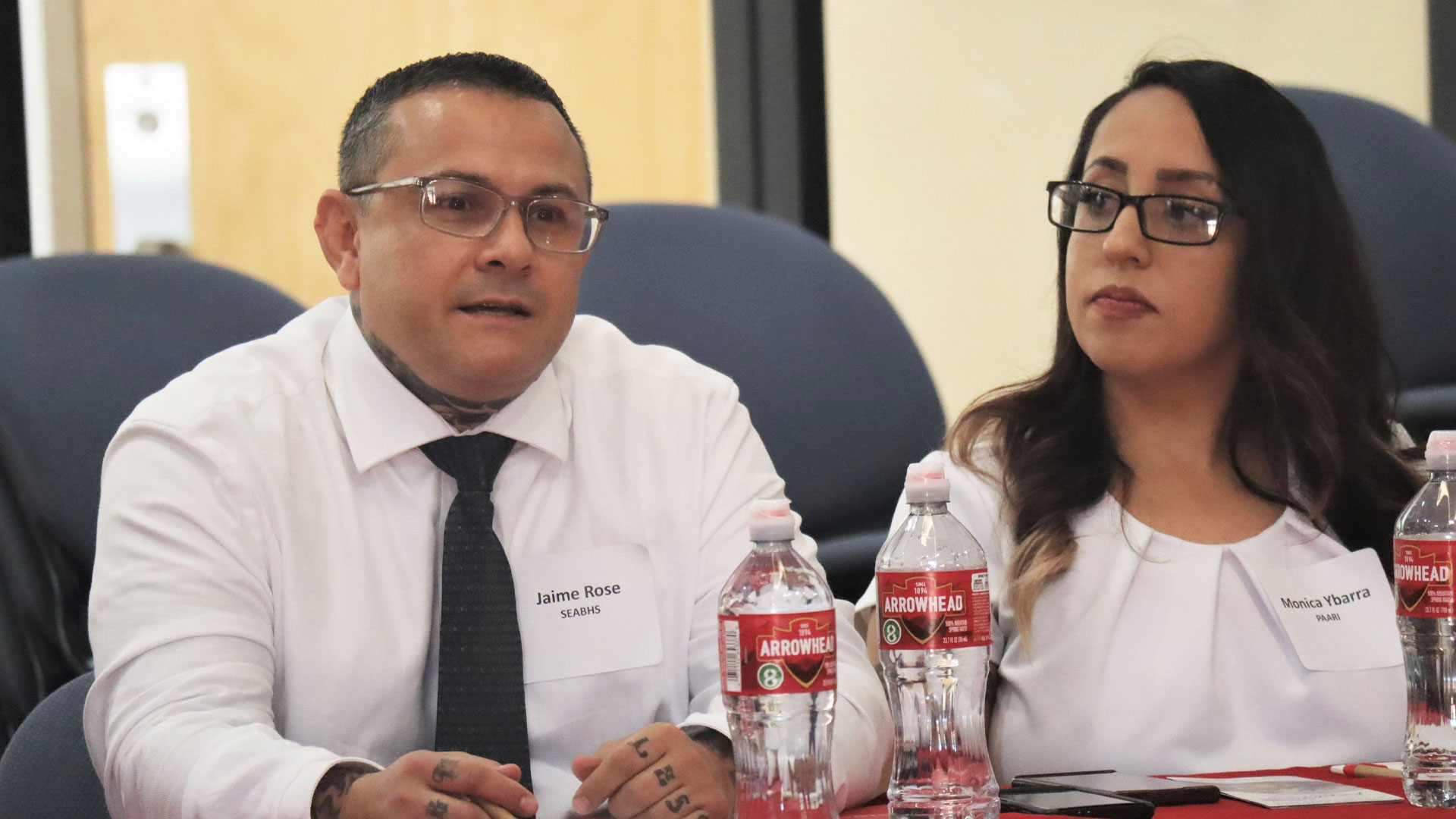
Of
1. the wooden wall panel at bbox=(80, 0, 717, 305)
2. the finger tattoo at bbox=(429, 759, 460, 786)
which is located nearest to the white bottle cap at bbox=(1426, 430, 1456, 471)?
the finger tattoo at bbox=(429, 759, 460, 786)

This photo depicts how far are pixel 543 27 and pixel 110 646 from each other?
8.83ft

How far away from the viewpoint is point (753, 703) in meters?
1.35

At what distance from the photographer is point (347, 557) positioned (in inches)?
65.7

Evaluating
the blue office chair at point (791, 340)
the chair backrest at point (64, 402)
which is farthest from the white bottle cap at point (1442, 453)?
the chair backrest at point (64, 402)

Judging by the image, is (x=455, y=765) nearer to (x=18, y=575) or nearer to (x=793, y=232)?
(x=18, y=575)

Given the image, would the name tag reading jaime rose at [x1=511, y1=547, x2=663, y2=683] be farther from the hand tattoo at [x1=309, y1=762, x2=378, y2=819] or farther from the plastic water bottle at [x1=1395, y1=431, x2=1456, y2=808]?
the plastic water bottle at [x1=1395, y1=431, x2=1456, y2=808]

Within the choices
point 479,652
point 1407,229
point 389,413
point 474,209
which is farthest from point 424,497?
point 1407,229

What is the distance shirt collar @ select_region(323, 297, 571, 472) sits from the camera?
1722mm

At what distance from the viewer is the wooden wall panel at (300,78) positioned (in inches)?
148

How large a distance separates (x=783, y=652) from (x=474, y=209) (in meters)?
0.79

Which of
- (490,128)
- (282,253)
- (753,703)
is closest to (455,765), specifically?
(753,703)

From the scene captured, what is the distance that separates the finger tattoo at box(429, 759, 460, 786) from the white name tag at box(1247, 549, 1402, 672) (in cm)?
101

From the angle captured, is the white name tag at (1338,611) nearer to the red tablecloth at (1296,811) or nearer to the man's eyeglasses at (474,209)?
the red tablecloth at (1296,811)

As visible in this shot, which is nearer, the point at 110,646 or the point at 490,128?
the point at 110,646
